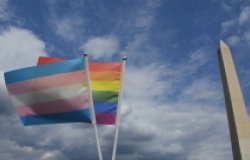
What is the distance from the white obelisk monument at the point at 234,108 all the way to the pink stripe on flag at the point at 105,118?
1529 cm

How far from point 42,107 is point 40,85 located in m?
0.76

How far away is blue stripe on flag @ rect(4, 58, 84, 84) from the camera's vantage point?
1325cm

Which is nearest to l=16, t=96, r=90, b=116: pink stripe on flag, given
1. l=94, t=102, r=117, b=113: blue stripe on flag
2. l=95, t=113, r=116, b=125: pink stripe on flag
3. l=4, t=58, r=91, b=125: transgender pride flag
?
l=4, t=58, r=91, b=125: transgender pride flag

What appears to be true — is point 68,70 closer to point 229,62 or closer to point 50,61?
point 50,61

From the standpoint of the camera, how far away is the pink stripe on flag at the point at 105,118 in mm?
13055

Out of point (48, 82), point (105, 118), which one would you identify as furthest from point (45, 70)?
point (105, 118)

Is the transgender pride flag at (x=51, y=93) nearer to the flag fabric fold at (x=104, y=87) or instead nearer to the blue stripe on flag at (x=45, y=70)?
the blue stripe on flag at (x=45, y=70)

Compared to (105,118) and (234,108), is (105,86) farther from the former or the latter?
(234,108)

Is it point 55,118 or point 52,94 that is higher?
point 52,94

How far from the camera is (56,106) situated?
42.4 feet

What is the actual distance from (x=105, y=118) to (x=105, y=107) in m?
0.37

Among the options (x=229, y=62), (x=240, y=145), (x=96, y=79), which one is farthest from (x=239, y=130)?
(x=96, y=79)

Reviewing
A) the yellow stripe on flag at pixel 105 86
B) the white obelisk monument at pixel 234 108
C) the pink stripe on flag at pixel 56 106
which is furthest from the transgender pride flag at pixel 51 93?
the white obelisk monument at pixel 234 108

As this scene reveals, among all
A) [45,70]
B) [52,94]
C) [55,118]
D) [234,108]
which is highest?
[234,108]
